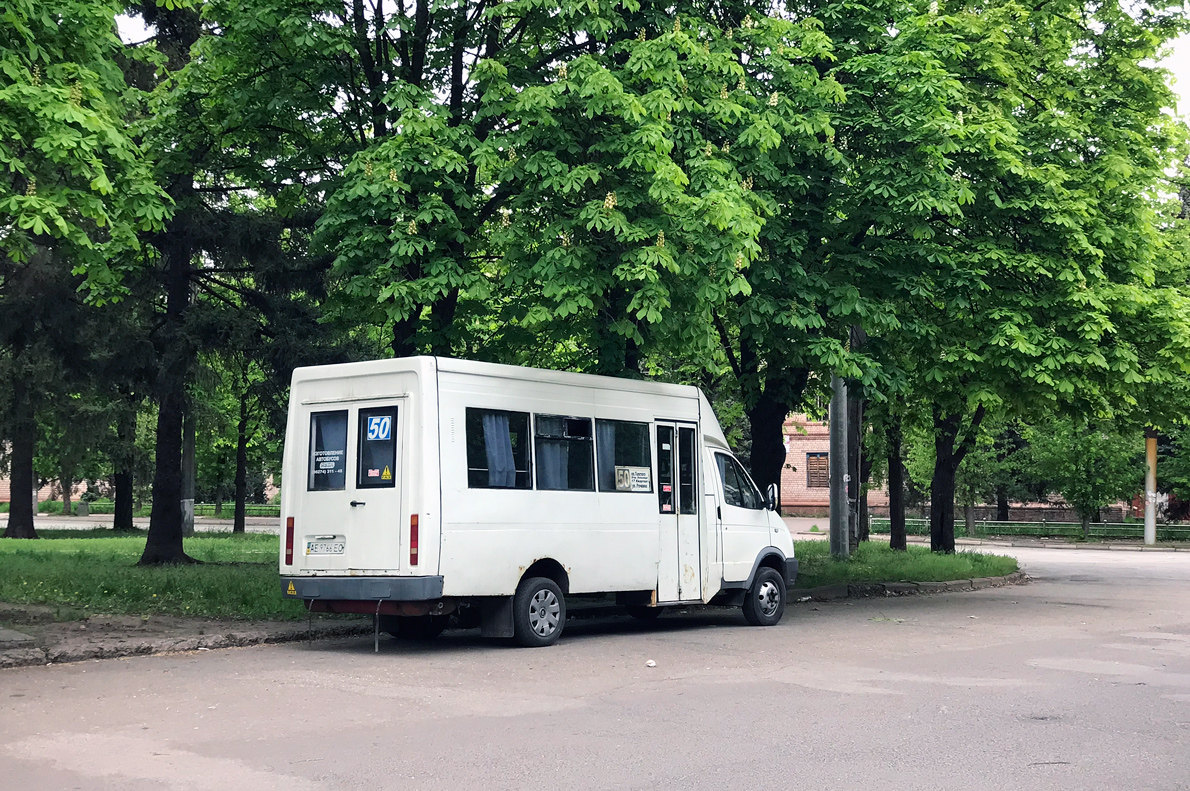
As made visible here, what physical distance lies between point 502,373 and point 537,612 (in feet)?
8.37

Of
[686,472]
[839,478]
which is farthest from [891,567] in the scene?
[686,472]

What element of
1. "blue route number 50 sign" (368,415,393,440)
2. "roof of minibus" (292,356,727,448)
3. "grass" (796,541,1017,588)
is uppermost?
"roof of minibus" (292,356,727,448)

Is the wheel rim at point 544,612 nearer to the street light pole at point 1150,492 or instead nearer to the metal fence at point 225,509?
the street light pole at point 1150,492

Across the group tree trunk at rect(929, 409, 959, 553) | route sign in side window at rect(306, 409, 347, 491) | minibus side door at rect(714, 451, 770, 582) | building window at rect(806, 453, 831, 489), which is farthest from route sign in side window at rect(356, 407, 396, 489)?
building window at rect(806, 453, 831, 489)

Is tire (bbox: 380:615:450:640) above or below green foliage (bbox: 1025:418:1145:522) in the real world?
below

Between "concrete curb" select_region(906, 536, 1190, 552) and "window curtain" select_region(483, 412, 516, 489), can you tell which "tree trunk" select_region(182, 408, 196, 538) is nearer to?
"window curtain" select_region(483, 412, 516, 489)

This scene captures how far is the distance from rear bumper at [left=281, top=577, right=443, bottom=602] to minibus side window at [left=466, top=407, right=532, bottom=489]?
1.19m

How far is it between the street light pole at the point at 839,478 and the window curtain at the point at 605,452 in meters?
11.9

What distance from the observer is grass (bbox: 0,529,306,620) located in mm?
14805

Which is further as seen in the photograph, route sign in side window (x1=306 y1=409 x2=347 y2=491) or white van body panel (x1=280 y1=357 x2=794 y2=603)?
route sign in side window (x1=306 y1=409 x2=347 y2=491)

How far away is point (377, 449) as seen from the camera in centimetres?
1240

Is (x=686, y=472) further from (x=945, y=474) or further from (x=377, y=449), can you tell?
(x=945, y=474)

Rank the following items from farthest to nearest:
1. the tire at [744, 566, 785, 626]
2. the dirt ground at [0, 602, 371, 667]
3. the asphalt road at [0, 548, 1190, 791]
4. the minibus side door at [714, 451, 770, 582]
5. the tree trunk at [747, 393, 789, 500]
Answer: the tree trunk at [747, 393, 789, 500], the tire at [744, 566, 785, 626], the minibus side door at [714, 451, 770, 582], the dirt ground at [0, 602, 371, 667], the asphalt road at [0, 548, 1190, 791]

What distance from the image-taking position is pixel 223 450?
53.9 metres
